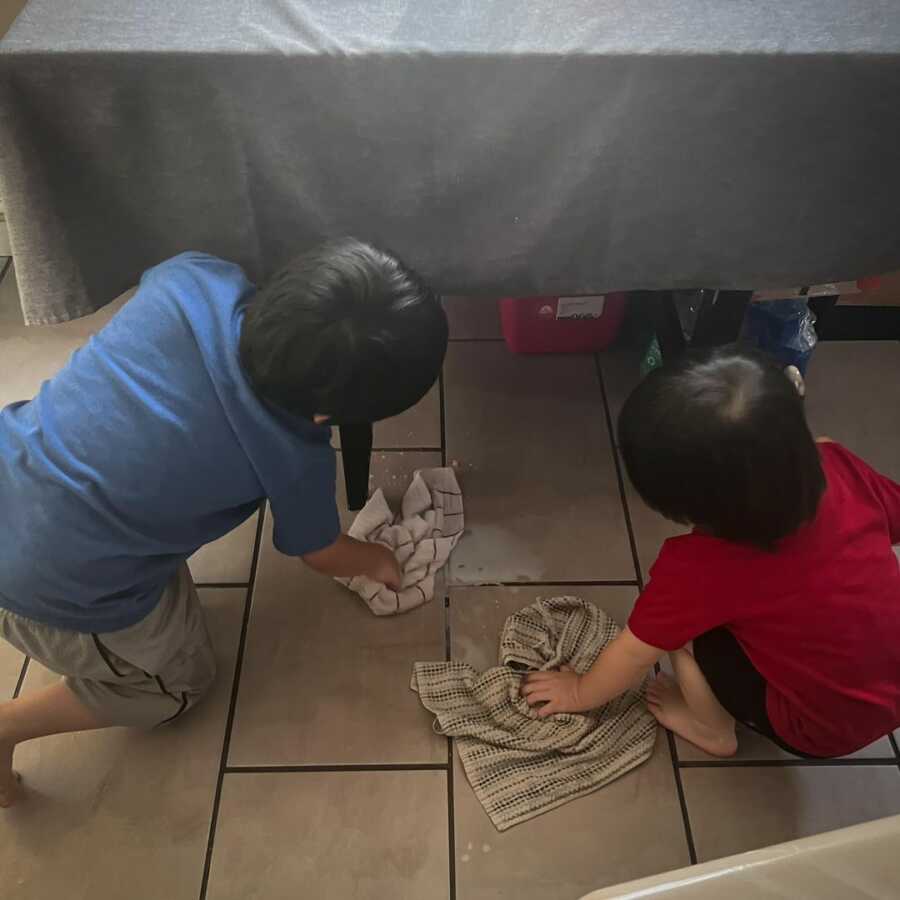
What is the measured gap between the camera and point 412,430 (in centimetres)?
142

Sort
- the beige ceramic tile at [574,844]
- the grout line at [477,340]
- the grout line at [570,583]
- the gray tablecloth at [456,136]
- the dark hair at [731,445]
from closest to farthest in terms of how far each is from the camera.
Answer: the dark hair at [731,445] < the gray tablecloth at [456,136] < the beige ceramic tile at [574,844] < the grout line at [570,583] < the grout line at [477,340]

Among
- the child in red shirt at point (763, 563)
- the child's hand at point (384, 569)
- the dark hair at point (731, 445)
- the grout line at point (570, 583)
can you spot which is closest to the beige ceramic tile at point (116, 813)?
the child's hand at point (384, 569)

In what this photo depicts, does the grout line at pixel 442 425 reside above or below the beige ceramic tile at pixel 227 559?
above

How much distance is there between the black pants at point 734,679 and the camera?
3.10ft

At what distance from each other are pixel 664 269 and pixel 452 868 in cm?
74

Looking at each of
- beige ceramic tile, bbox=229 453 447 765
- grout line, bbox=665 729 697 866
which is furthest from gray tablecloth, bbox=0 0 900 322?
grout line, bbox=665 729 697 866

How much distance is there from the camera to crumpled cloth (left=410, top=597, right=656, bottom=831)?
105 cm

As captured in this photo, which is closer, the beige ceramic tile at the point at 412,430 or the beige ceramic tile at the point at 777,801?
the beige ceramic tile at the point at 777,801

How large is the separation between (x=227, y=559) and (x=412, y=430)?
0.36 meters

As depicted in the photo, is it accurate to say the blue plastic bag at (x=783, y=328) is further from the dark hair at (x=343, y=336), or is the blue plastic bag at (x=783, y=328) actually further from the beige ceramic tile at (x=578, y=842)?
the dark hair at (x=343, y=336)

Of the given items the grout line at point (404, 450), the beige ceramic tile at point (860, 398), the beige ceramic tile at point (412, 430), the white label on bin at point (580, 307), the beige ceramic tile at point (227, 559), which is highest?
the white label on bin at point (580, 307)

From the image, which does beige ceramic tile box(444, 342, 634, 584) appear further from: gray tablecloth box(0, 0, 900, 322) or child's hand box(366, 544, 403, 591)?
gray tablecloth box(0, 0, 900, 322)

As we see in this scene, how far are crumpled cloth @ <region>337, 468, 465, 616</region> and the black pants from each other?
15.5 inches

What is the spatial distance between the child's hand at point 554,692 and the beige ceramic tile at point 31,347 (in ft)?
3.08
